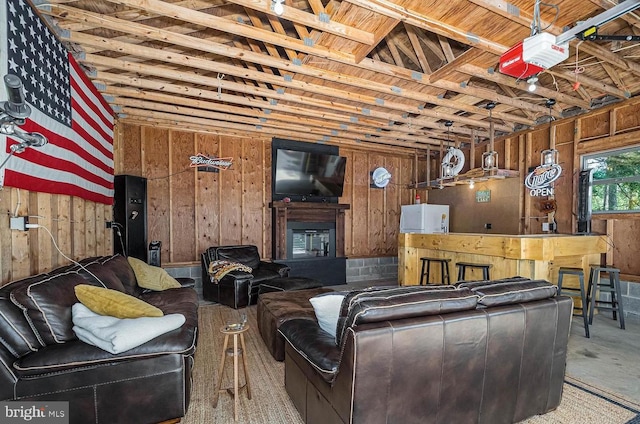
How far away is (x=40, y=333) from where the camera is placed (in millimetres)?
1775

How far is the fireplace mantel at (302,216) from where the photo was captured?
5871mm

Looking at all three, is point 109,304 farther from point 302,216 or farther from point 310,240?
point 310,240

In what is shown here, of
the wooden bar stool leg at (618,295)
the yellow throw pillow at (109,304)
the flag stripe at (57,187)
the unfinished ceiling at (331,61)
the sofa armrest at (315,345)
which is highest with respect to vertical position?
the unfinished ceiling at (331,61)

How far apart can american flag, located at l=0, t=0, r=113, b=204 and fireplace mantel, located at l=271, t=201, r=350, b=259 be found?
9.76 feet

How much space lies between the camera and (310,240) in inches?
250

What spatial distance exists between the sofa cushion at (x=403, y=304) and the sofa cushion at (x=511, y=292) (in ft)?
0.33

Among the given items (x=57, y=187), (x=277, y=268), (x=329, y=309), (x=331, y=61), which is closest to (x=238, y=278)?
(x=277, y=268)

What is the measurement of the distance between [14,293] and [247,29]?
2.56 metres

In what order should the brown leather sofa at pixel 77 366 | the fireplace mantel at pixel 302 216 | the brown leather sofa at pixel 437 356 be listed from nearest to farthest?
the brown leather sofa at pixel 437 356 < the brown leather sofa at pixel 77 366 < the fireplace mantel at pixel 302 216

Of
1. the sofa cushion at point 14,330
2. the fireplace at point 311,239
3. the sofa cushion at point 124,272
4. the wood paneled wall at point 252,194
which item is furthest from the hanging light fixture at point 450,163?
the sofa cushion at point 14,330

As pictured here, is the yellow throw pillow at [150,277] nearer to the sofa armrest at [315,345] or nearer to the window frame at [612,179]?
the sofa armrest at [315,345]

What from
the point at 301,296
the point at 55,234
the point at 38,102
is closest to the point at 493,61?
the point at 301,296

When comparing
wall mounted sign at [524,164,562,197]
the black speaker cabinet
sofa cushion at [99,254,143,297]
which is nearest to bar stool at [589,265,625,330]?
wall mounted sign at [524,164,562,197]

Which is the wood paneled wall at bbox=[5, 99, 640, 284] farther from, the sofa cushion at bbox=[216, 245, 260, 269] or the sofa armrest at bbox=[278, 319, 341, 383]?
the sofa armrest at bbox=[278, 319, 341, 383]
